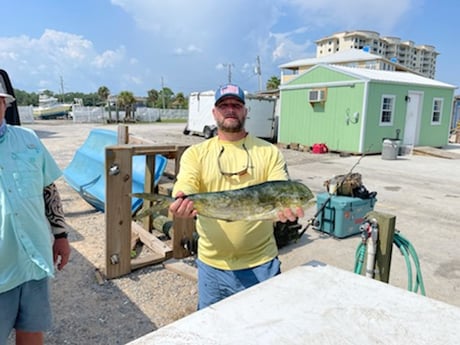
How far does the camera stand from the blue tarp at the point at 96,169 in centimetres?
565

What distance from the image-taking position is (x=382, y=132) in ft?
50.9

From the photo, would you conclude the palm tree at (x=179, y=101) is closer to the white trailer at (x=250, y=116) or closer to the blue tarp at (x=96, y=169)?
the white trailer at (x=250, y=116)

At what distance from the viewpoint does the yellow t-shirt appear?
7.52 ft

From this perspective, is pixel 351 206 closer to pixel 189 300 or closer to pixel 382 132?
pixel 189 300

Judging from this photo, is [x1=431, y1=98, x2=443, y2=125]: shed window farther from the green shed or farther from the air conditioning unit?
the air conditioning unit

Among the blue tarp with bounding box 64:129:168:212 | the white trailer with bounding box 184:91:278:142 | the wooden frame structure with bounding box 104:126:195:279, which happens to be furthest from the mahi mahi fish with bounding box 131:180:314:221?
the white trailer with bounding box 184:91:278:142

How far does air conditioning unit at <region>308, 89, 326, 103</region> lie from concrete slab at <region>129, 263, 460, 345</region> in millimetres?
14929

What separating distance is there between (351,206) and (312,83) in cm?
1260

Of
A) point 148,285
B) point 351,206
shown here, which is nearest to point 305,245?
point 351,206

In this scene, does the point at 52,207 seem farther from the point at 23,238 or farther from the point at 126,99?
the point at 126,99

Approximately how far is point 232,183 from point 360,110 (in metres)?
13.7

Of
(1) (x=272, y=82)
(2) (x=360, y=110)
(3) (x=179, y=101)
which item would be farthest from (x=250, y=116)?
(3) (x=179, y=101)

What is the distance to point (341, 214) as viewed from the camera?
5.38m

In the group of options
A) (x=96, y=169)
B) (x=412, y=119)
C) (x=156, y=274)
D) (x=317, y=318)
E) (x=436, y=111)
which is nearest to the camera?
(x=317, y=318)
